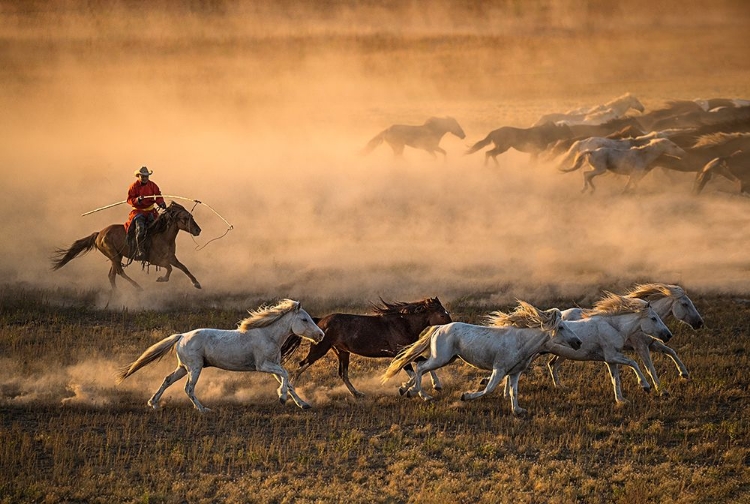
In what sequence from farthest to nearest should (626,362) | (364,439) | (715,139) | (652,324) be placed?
1. (715,139)
2. (652,324)
3. (626,362)
4. (364,439)

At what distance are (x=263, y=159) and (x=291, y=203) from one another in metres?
11.0

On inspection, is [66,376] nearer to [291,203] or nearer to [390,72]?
[291,203]

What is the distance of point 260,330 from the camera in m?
12.4

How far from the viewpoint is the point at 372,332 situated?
13.3 meters

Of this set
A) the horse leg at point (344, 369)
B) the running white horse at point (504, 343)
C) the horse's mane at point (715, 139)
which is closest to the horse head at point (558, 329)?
the running white horse at point (504, 343)

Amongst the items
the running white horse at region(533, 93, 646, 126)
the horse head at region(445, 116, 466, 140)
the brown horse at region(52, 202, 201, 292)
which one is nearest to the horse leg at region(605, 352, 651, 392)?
the brown horse at region(52, 202, 201, 292)

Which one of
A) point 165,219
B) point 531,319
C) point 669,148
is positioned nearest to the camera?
point 531,319

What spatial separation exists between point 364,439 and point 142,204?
29.7 ft

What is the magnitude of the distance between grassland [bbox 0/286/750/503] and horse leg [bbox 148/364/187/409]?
13 cm

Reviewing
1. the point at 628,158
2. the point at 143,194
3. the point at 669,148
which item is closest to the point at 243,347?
the point at 143,194

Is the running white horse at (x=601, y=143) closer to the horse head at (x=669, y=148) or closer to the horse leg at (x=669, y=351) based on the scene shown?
the horse head at (x=669, y=148)

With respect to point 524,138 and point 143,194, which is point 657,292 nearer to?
point 143,194

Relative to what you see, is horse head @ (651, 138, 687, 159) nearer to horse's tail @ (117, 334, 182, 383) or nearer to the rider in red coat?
the rider in red coat

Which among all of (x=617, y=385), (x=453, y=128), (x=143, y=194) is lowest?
(x=617, y=385)
